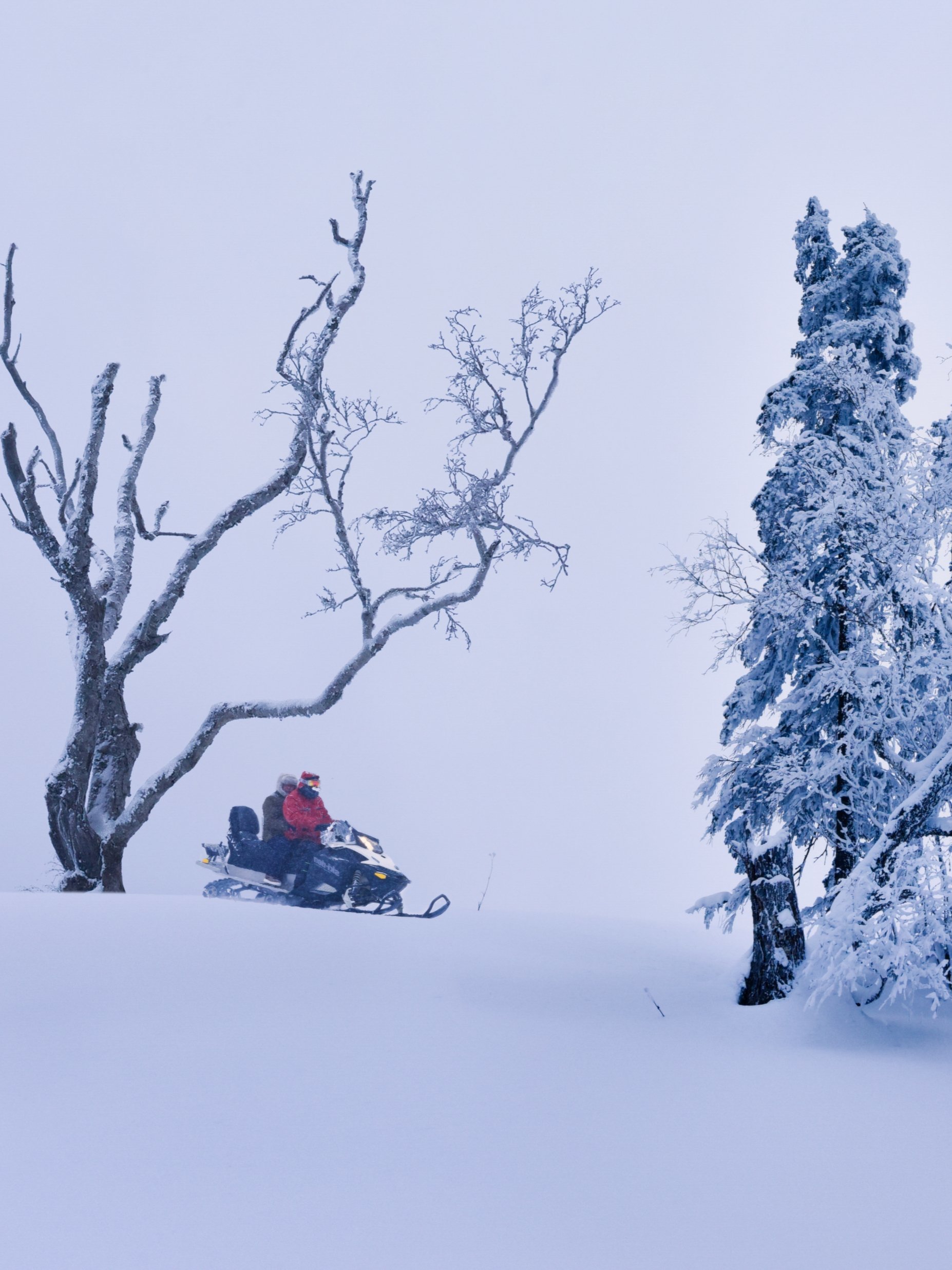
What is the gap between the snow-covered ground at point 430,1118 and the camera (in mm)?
3055

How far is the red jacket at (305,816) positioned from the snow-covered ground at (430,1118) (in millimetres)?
4525

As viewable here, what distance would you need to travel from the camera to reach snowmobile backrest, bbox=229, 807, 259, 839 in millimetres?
12266

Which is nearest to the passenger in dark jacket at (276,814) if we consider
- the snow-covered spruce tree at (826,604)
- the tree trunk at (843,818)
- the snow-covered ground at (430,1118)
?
the snow-covered ground at (430,1118)

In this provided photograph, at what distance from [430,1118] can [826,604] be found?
6783mm

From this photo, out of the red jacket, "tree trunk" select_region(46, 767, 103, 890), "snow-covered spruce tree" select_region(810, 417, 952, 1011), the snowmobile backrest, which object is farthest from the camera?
the snowmobile backrest

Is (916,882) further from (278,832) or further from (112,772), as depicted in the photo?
(112,772)

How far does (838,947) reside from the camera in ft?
20.3

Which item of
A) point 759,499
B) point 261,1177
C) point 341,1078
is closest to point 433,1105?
point 341,1078

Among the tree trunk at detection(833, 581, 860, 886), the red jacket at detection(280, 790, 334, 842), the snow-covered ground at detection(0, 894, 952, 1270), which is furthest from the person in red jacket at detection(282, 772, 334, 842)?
the tree trunk at detection(833, 581, 860, 886)

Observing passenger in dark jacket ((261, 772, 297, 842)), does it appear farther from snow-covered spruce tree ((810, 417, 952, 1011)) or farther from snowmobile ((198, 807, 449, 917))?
snow-covered spruce tree ((810, 417, 952, 1011))

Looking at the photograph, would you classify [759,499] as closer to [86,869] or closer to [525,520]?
[525,520]

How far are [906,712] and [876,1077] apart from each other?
357 cm

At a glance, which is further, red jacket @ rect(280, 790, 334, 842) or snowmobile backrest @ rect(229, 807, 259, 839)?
snowmobile backrest @ rect(229, 807, 259, 839)

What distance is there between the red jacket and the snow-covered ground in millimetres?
4525
